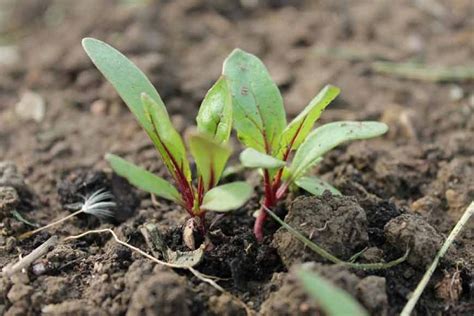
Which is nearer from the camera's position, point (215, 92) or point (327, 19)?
point (215, 92)

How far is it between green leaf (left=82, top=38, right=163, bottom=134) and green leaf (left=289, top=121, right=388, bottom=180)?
387 mm

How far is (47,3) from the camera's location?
348 centimetres

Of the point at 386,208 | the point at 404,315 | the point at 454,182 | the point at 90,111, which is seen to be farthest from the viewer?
the point at 90,111

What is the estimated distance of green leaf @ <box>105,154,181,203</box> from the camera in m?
1.48

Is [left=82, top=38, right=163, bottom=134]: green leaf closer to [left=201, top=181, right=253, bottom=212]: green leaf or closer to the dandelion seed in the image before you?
[left=201, top=181, right=253, bottom=212]: green leaf

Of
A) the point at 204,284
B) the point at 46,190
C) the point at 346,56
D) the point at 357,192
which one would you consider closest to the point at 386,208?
the point at 357,192

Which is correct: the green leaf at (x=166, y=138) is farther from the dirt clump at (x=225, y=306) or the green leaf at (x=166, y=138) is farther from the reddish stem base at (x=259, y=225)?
the dirt clump at (x=225, y=306)

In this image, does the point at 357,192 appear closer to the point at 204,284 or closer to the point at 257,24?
the point at 204,284

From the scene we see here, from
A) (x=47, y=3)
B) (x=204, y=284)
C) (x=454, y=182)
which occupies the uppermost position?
(x=47, y=3)

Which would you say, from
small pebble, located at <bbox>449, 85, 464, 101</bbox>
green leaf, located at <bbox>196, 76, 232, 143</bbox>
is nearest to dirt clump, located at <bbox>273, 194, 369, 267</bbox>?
green leaf, located at <bbox>196, 76, 232, 143</bbox>

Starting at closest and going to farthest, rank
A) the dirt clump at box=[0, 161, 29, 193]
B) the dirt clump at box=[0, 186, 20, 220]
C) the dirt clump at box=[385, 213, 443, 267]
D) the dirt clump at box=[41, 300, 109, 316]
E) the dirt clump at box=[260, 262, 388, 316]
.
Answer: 1. the dirt clump at box=[260, 262, 388, 316]
2. the dirt clump at box=[41, 300, 109, 316]
3. the dirt clump at box=[385, 213, 443, 267]
4. the dirt clump at box=[0, 186, 20, 220]
5. the dirt clump at box=[0, 161, 29, 193]

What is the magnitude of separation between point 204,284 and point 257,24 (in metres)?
1.97

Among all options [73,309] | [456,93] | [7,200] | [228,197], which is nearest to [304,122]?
[228,197]

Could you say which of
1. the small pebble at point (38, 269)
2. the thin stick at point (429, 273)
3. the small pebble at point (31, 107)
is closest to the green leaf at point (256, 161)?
the thin stick at point (429, 273)
